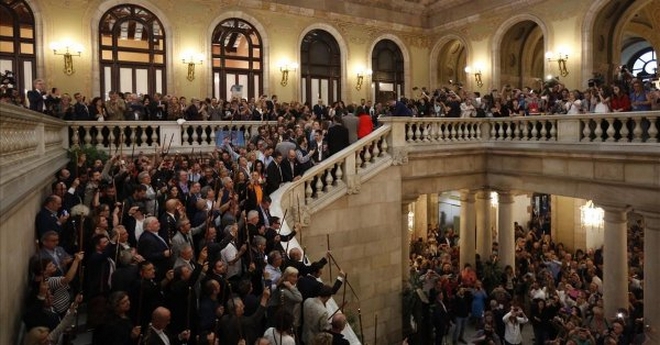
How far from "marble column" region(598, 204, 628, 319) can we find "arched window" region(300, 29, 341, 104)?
40.2ft

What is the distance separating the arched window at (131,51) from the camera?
54.3ft

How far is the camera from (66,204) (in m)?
7.30

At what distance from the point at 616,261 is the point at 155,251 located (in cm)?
1007

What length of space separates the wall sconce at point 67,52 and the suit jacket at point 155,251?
39.1 feet

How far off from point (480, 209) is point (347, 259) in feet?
18.8

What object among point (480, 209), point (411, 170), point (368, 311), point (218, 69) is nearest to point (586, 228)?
point (480, 209)

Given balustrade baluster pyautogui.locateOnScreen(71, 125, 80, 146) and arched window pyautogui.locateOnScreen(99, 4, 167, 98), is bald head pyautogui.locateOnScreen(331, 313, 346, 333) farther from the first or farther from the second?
arched window pyautogui.locateOnScreen(99, 4, 167, 98)

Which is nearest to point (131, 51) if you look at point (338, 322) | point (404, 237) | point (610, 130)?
point (404, 237)

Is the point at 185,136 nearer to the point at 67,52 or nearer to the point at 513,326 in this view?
the point at 67,52

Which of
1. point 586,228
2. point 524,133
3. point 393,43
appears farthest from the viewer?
point 393,43

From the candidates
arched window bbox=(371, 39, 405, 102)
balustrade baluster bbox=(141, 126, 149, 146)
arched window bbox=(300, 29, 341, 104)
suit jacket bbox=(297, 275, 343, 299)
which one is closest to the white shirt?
suit jacket bbox=(297, 275, 343, 299)

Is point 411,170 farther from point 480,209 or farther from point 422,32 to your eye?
point 422,32

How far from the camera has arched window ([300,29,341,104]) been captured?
20547mm

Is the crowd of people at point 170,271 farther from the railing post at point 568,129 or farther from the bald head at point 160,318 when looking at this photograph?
the railing post at point 568,129
